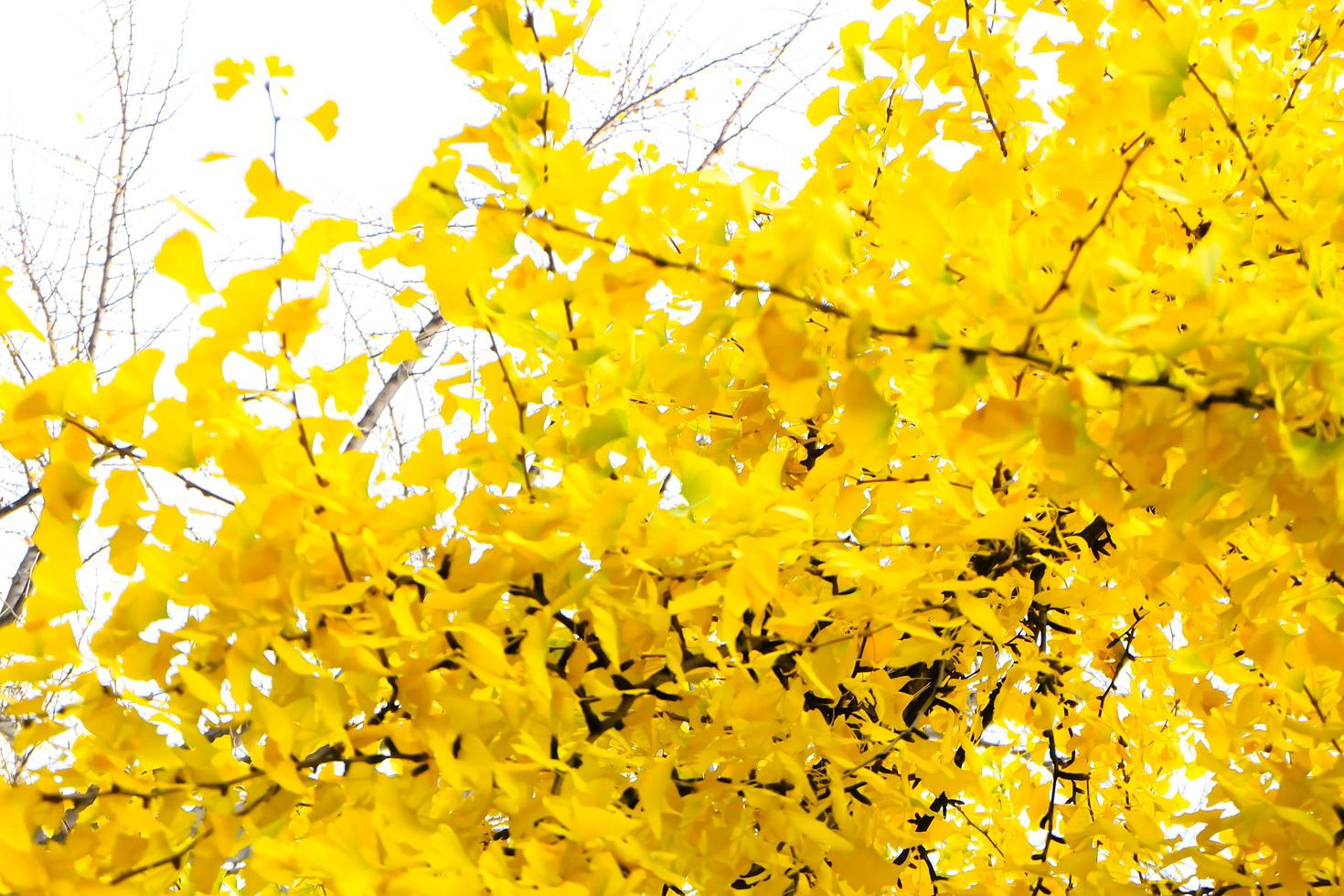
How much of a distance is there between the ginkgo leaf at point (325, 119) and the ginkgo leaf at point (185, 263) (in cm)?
14

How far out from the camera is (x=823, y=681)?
36.5 inches

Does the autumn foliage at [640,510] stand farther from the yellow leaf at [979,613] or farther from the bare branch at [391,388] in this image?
the bare branch at [391,388]

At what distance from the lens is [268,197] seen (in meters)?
0.74

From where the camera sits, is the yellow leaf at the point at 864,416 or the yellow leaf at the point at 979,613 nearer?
the yellow leaf at the point at 864,416

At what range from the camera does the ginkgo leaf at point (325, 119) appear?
2.63 ft

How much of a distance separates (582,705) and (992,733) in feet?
10.1

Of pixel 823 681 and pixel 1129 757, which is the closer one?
pixel 823 681

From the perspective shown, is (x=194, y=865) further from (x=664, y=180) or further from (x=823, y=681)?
(x=664, y=180)

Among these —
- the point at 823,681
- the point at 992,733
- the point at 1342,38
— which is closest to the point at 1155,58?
the point at 823,681

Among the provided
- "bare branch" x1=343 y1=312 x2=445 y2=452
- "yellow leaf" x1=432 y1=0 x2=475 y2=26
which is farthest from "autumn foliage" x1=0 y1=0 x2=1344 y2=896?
"bare branch" x1=343 y1=312 x2=445 y2=452

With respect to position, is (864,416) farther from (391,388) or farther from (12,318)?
(391,388)

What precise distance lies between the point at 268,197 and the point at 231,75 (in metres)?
0.18

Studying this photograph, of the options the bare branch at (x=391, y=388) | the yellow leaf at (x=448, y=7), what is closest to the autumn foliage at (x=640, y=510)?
the yellow leaf at (x=448, y=7)

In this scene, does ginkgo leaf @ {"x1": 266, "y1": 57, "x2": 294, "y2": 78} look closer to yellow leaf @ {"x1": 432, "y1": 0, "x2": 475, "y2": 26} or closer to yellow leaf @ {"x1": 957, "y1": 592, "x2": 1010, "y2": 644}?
yellow leaf @ {"x1": 432, "y1": 0, "x2": 475, "y2": 26}
